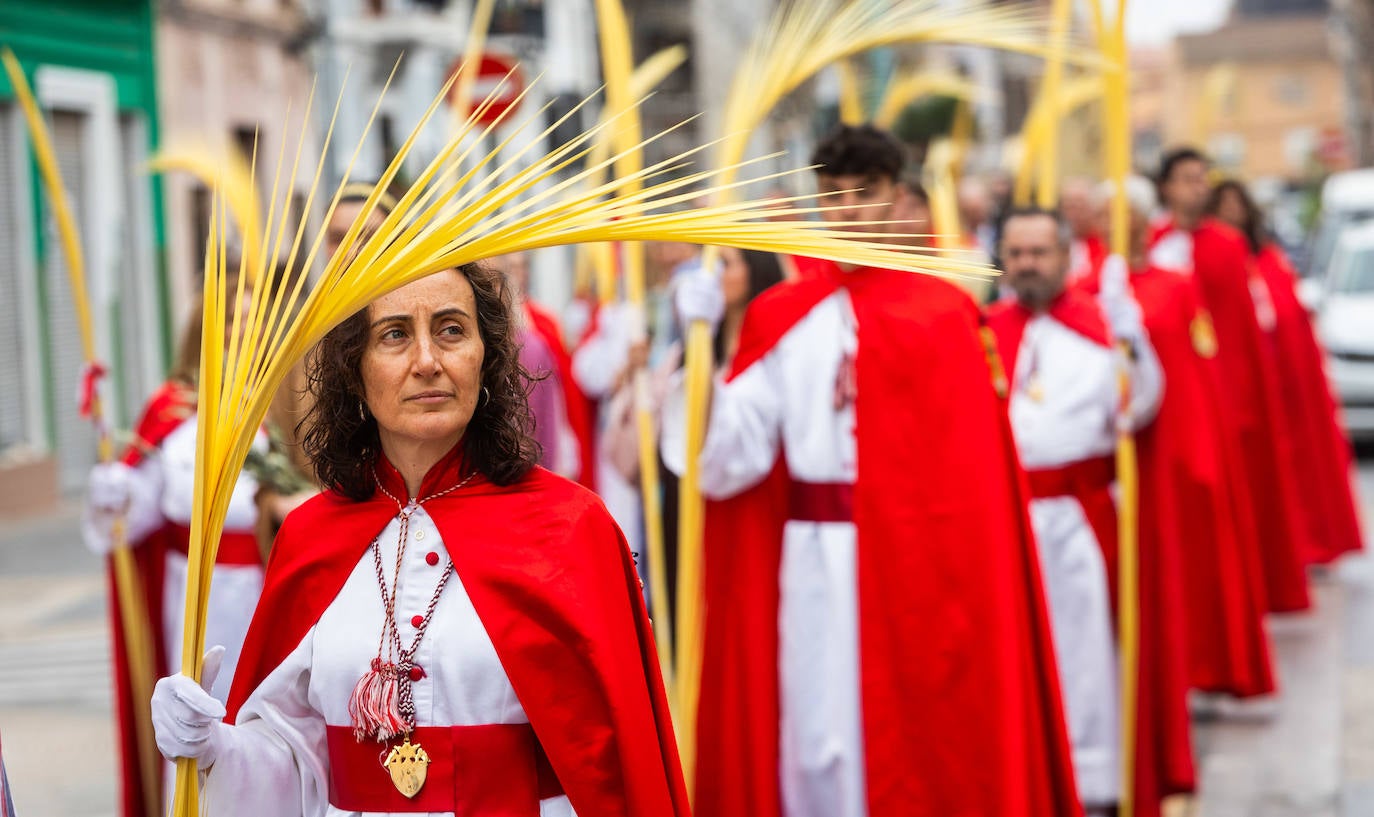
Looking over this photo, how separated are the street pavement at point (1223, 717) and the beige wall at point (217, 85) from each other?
6.76 m

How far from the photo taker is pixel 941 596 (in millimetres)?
4805

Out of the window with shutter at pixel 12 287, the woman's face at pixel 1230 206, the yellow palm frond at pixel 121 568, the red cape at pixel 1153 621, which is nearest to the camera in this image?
the yellow palm frond at pixel 121 568

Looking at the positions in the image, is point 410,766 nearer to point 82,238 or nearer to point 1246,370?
point 1246,370

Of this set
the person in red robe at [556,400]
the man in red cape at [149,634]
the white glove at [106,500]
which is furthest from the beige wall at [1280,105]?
the white glove at [106,500]

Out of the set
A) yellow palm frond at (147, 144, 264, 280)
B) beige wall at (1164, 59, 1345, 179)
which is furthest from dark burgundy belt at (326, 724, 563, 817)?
beige wall at (1164, 59, 1345, 179)

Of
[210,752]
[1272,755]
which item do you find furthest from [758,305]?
[1272,755]

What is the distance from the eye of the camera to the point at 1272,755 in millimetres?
7121

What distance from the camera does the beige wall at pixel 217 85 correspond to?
18.1 metres

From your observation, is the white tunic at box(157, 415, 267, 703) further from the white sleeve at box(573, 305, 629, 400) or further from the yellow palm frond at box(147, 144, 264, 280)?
the white sleeve at box(573, 305, 629, 400)

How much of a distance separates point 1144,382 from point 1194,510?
2.59 ft

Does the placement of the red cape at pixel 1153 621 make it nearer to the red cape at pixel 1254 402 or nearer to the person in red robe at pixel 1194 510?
the person in red robe at pixel 1194 510

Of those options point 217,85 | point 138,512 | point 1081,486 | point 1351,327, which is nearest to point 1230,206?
point 1081,486

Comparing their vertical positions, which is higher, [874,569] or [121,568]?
[121,568]

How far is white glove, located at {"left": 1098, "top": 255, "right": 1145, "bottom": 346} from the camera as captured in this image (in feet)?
20.4
